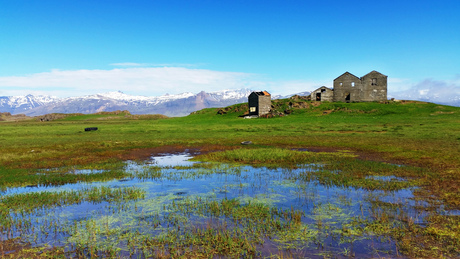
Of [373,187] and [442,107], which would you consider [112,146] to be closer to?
[373,187]

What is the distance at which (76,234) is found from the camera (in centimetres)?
1151

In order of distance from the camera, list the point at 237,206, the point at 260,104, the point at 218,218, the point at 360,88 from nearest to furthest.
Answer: the point at 218,218, the point at 237,206, the point at 260,104, the point at 360,88

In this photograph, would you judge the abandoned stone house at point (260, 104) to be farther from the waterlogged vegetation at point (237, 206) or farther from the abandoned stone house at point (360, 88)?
the waterlogged vegetation at point (237, 206)

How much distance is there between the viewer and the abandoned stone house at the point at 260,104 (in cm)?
9825

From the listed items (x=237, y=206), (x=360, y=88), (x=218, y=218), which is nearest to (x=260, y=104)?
(x=360, y=88)

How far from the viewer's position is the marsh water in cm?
1033

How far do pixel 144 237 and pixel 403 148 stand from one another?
3034 cm

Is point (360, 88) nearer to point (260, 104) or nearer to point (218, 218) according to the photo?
point (260, 104)

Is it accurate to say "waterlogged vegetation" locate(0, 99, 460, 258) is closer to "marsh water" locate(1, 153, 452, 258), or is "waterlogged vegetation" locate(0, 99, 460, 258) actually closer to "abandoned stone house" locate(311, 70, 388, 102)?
"marsh water" locate(1, 153, 452, 258)

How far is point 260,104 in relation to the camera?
323 ft

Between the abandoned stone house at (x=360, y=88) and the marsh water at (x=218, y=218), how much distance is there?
98.2 metres

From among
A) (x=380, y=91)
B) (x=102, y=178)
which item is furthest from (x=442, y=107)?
(x=102, y=178)

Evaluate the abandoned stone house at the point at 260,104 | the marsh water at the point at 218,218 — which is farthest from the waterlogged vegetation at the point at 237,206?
the abandoned stone house at the point at 260,104

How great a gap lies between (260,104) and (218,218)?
86.6 metres
